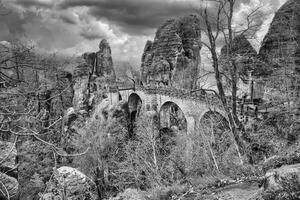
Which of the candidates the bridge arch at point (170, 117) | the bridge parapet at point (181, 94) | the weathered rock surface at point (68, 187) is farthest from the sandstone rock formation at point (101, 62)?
the weathered rock surface at point (68, 187)

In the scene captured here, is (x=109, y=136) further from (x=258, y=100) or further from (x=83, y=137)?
(x=258, y=100)

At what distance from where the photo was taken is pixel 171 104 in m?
30.5

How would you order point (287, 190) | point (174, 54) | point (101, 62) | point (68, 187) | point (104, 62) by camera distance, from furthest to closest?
point (104, 62) → point (101, 62) → point (174, 54) → point (68, 187) → point (287, 190)

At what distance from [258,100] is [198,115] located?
506 cm

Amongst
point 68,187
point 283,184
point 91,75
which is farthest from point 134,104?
point 283,184

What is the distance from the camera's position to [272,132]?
13930 millimetres

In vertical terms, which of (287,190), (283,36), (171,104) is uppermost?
(283,36)

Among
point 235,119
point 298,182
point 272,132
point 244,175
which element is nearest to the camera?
point 298,182

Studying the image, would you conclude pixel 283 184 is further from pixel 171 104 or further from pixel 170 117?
pixel 170 117

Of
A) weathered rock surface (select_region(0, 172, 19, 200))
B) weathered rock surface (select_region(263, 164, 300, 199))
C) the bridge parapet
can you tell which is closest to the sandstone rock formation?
the bridge parapet

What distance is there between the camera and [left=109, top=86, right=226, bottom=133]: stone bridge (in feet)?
77.9

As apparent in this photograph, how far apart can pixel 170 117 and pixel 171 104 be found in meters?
4.39

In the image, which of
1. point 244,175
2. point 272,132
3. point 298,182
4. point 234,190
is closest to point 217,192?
point 234,190

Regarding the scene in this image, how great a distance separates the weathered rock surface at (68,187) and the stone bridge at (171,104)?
1216cm
